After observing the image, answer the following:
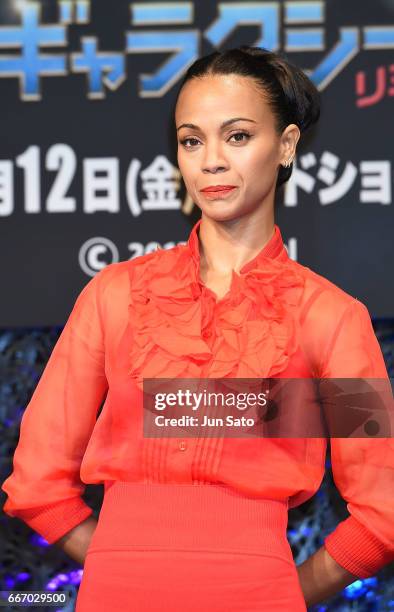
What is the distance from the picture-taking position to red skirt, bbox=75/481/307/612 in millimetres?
1632

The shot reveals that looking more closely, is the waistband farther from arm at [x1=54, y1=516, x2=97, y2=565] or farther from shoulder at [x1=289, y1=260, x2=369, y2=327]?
shoulder at [x1=289, y1=260, x2=369, y2=327]

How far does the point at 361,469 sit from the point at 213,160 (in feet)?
1.85

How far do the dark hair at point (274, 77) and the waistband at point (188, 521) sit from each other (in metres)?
0.58

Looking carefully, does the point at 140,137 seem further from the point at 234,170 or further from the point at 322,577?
the point at 322,577

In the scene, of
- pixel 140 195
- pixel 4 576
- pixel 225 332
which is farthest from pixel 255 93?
pixel 4 576

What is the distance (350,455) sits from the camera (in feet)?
5.90

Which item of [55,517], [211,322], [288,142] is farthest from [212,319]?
[55,517]

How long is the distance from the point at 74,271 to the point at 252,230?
896mm

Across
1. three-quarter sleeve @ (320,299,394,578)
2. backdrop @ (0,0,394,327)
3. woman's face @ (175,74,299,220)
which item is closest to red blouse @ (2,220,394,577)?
three-quarter sleeve @ (320,299,394,578)

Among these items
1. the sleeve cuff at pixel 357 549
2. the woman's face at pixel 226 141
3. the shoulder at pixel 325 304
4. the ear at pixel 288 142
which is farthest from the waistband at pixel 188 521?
the ear at pixel 288 142

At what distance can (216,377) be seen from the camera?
5.74 ft

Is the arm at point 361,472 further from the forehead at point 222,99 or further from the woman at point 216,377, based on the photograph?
the forehead at point 222,99

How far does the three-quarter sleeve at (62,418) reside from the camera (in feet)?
6.01

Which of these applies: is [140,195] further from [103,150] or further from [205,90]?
[205,90]
